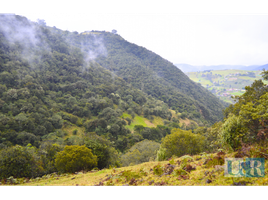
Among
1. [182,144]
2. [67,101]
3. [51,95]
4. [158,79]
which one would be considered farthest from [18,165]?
[158,79]

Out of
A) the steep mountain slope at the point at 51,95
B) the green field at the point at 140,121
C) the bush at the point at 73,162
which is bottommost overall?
the green field at the point at 140,121

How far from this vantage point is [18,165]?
13445mm

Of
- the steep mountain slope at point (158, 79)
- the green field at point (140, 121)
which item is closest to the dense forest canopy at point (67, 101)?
the steep mountain slope at point (158, 79)

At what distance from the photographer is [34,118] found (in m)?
37.7

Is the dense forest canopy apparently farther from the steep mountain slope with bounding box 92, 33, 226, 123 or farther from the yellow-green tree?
the yellow-green tree

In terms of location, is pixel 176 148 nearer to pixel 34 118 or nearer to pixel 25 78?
pixel 34 118

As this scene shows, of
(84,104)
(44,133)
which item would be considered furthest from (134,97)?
(44,133)

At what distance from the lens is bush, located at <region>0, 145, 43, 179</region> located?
12938 millimetres

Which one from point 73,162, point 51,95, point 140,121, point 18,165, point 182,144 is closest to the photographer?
point 18,165

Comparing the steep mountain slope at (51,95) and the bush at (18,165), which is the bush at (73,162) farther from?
the steep mountain slope at (51,95)

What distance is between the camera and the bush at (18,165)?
12.9 m

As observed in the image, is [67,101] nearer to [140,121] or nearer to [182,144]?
[140,121]

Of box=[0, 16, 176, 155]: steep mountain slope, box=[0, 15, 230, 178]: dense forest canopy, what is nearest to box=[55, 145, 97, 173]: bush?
box=[0, 15, 230, 178]: dense forest canopy
